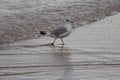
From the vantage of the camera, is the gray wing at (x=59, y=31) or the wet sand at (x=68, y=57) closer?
the wet sand at (x=68, y=57)

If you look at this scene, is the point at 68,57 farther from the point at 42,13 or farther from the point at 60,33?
the point at 42,13

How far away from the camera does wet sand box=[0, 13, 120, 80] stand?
21.4 feet

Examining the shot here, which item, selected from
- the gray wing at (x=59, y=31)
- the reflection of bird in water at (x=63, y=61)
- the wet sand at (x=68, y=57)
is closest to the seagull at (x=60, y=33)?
the gray wing at (x=59, y=31)

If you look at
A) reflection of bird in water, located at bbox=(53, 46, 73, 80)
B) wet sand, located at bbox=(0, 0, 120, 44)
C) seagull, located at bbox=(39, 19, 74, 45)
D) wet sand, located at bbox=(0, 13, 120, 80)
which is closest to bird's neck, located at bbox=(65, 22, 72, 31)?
seagull, located at bbox=(39, 19, 74, 45)

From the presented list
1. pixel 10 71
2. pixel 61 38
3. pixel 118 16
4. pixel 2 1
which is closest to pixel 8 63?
pixel 10 71

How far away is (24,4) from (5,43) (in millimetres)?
4882

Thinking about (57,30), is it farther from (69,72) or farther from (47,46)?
(69,72)

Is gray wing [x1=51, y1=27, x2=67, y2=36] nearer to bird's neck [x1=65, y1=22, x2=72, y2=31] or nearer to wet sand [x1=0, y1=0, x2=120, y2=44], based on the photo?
bird's neck [x1=65, y1=22, x2=72, y2=31]

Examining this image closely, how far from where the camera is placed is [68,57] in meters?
8.07

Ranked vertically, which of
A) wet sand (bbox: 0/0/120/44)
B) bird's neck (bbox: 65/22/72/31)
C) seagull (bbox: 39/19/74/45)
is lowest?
wet sand (bbox: 0/0/120/44)

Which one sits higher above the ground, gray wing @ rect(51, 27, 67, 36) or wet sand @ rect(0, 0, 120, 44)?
gray wing @ rect(51, 27, 67, 36)

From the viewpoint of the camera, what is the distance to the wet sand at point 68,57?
6516 mm

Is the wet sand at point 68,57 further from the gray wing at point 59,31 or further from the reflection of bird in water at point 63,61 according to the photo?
the gray wing at point 59,31

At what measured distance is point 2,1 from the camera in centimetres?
1454
